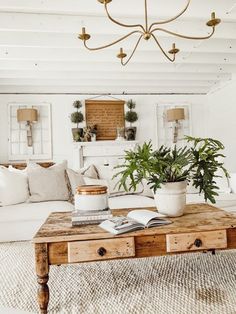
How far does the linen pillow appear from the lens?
3299mm

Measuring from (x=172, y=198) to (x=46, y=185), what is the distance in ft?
5.85

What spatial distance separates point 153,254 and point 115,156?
5.11 m

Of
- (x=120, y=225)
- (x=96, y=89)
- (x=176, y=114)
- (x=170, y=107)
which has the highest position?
(x=96, y=89)

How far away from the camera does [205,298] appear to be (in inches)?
73.6

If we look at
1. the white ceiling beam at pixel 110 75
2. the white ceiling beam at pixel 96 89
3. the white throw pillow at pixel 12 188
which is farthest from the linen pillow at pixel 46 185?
the white ceiling beam at pixel 96 89

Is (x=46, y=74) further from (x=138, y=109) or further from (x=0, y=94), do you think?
(x=138, y=109)

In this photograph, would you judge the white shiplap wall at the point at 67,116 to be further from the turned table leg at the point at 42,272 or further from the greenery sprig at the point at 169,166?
the turned table leg at the point at 42,272

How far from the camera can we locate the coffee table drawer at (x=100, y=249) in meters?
1.65

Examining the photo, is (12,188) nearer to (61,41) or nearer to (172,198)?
(172,198)

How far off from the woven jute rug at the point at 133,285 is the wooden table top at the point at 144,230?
0.48 meters

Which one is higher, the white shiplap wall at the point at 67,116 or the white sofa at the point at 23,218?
the white shiplap wall at the point at 67,116

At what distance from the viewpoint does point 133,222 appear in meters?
1.80

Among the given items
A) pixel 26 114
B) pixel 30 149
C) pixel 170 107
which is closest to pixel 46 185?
pixel 26 114

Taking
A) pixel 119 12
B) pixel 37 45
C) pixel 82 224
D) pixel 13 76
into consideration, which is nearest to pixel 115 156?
A: pixel 13 76
